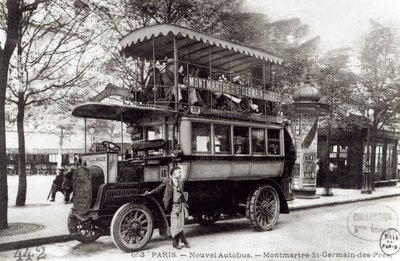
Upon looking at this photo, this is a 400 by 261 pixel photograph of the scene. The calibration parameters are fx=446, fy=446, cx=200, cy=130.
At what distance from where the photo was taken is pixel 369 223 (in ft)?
36.6

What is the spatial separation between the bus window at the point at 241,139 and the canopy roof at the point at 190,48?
1.70 meters

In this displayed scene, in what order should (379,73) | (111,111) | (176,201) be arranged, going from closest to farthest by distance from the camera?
(176,201) → (111,111) → (379,73)

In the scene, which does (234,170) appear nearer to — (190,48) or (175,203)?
(175,203)

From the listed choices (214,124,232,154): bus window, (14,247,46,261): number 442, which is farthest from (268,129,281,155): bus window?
(14,247,46,261): number 442

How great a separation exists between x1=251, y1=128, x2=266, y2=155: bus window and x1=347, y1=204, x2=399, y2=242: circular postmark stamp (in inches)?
106

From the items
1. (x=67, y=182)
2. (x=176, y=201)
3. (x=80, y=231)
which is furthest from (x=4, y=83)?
(x=67, y=182)

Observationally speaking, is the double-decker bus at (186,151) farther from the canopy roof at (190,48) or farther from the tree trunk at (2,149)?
the tree trunk at (2,149)

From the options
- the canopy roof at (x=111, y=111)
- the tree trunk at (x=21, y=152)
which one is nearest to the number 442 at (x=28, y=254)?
the canopy roof at (x=111, y=111)

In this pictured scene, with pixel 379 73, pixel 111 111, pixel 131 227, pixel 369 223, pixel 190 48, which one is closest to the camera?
pixel 131 227

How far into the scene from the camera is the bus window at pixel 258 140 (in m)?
10.2

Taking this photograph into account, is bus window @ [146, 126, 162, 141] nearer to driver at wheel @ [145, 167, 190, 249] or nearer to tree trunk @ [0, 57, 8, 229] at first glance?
driver at wheel @ [145, 167, 190, 249]

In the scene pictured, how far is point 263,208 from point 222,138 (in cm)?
194

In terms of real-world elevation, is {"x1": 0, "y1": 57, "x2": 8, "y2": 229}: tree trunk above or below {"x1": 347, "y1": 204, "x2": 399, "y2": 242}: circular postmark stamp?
above

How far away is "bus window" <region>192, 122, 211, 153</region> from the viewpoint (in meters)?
8.88
